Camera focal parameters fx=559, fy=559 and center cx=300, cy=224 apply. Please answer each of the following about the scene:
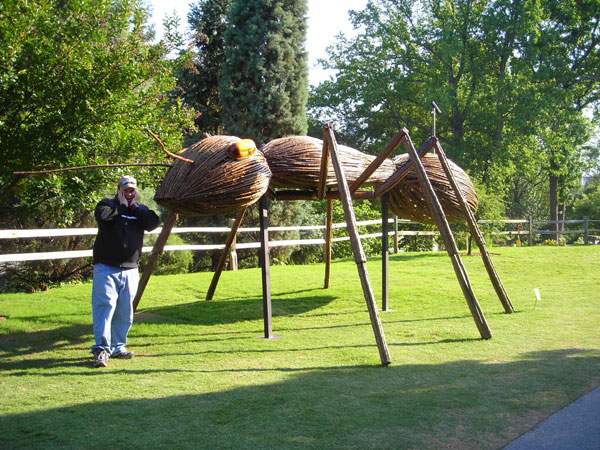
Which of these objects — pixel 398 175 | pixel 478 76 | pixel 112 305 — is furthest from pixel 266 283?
pixel 478 76

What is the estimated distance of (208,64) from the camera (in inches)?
793

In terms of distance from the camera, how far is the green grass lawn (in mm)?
3674

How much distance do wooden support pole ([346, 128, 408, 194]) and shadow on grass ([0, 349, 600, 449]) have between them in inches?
113

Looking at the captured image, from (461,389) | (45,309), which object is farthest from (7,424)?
(45,309)

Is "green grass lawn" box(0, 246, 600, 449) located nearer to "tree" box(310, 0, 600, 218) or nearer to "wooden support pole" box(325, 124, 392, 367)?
"wooden support pole" box(325, 124, 392, 367)

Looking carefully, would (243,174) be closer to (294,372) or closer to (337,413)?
(294,372)

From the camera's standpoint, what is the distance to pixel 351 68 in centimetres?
3083

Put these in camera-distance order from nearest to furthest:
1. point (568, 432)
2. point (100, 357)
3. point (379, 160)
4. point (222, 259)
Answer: point (568, 432) < point (100, 357) < point (379, 160) < point (222, 259)

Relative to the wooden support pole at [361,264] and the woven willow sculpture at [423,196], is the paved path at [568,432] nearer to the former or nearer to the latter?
the wooden support pole at [361,264]

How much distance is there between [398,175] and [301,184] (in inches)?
53.8

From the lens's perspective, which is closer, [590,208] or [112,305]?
[112,305]

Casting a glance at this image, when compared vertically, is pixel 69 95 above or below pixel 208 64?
below

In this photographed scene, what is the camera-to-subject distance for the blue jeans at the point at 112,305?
18.5 ft

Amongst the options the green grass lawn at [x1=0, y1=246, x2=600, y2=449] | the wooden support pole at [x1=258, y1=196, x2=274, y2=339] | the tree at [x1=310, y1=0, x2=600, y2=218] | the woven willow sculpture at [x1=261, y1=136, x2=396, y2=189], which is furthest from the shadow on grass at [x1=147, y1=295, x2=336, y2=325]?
the tree at [x1=310, y1=0, x2=600, y2=218]
